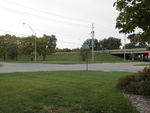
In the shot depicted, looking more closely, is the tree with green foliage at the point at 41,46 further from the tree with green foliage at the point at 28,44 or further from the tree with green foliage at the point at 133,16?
the tree with green foliage at the point at 133,16

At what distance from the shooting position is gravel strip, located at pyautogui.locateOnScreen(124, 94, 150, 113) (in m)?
4.89

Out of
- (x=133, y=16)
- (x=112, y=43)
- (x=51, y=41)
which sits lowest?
(x=133, y=16)

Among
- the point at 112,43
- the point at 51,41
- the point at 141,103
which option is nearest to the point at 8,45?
the point at 51,41

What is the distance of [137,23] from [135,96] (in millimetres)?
3158

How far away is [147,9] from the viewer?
3.99m

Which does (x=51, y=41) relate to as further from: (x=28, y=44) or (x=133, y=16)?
(x=133, y=16)

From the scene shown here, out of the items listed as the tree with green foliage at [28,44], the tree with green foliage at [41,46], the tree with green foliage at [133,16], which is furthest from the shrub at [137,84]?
the tree with green foliage at [41,46]

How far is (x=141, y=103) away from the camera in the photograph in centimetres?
549

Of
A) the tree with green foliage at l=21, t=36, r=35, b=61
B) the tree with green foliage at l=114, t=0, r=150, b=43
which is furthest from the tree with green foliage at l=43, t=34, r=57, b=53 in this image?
the tree with green foliage at l=114, t=0, r=150, b=43

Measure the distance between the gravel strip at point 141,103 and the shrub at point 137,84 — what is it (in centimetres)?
31

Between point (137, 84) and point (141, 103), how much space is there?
4.60ft

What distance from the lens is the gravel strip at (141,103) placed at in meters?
4.89

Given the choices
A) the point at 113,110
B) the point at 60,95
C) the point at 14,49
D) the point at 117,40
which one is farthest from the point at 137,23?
the point at 117,40

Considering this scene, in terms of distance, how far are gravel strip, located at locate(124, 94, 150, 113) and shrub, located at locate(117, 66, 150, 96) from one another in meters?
0.31
